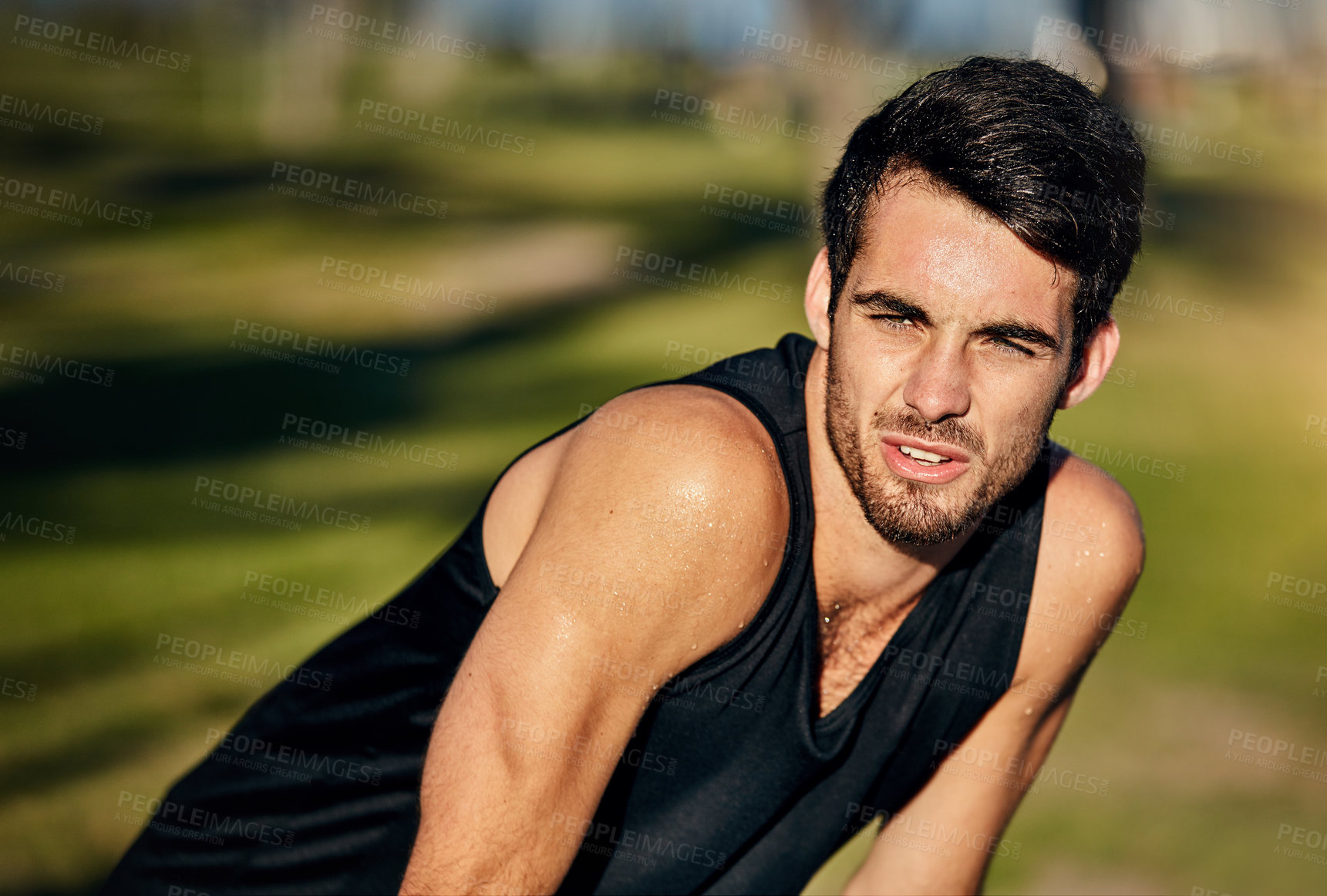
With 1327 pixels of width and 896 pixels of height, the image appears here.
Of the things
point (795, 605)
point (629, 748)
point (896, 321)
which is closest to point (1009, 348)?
point (896, 321)

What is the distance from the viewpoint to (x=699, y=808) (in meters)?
2.53

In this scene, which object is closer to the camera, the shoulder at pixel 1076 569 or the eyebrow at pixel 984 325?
the eyebrow at pixel 984 325

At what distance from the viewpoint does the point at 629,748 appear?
8.05 ft

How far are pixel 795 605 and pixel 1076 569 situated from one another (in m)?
0.82

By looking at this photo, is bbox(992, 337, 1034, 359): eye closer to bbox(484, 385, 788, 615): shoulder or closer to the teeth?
the teeth

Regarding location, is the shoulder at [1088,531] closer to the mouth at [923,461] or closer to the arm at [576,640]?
the mouth at [923,461]

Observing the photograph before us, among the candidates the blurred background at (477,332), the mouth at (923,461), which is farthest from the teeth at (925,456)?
the blurred background at (477,332)

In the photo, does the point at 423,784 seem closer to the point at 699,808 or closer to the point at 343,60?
the point at 699,808

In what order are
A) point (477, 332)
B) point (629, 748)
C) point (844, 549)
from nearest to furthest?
point (844, 549) < point (629, 748) < point (477, 332)

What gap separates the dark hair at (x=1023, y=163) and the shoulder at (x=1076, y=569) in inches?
18.3

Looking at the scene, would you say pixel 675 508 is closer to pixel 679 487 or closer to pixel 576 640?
pixel 679 487

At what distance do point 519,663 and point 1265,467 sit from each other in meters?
7.22

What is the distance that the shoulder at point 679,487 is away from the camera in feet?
6.61

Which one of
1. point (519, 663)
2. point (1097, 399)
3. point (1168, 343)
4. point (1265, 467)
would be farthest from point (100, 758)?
point (1168, 343)
